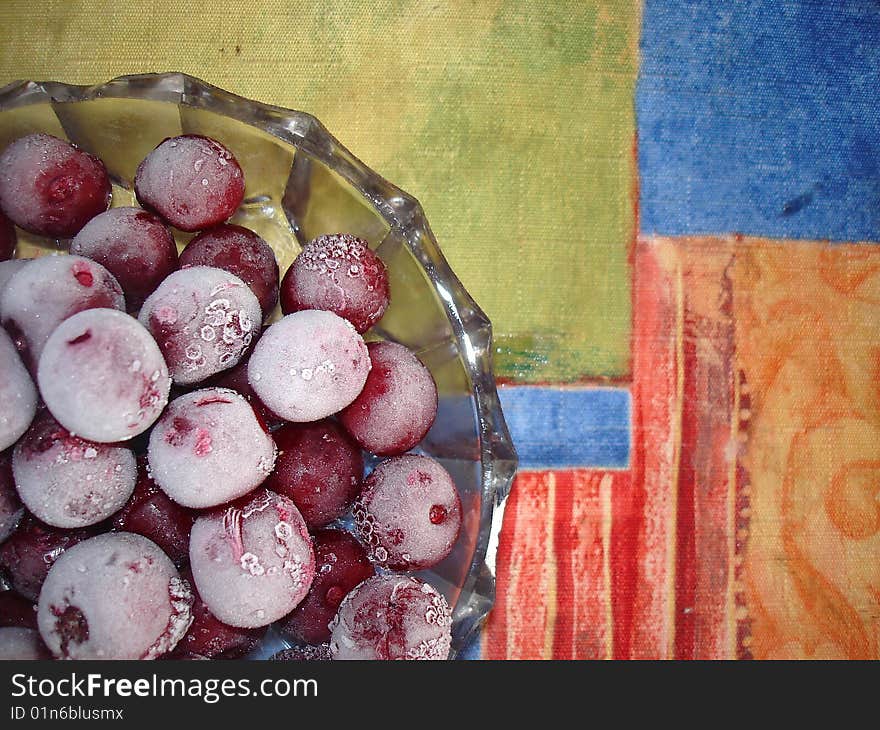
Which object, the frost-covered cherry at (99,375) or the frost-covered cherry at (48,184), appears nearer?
the frost-covered cherry at (99,375)

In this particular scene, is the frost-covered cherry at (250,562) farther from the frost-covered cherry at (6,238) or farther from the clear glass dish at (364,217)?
the frost-covered cherry at (6,238)

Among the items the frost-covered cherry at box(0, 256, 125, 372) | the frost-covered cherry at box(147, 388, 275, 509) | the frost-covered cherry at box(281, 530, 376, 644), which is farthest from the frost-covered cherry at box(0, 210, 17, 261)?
the frost-covered cherry at box(281, 530, 376, 644)

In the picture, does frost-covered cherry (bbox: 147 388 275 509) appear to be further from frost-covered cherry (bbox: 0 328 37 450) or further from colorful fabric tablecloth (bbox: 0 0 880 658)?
colorful fabric tablecloth (bbox: 0 0 880 658)

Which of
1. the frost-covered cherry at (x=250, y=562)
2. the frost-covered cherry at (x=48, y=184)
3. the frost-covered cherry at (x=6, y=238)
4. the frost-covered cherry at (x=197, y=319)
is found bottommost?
the frost-covered cherry at (x=250, y=562)

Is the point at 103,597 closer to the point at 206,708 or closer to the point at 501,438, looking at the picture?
the point at 206,708

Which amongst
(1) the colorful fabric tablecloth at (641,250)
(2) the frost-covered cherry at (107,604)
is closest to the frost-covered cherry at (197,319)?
(2) the frost-covered cherry at (107,604)

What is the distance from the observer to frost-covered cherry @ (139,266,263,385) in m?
0.51

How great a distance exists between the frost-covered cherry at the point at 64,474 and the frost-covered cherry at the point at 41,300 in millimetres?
46

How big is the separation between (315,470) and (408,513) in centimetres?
7

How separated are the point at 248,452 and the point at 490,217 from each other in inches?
13.9

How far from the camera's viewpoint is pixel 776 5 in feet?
2.59

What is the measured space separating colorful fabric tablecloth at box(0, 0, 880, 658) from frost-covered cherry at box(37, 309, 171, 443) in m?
0.33

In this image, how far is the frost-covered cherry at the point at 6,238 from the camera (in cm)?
59

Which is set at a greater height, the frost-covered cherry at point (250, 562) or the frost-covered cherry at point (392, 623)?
the frost-covered cherry at point (250, 562)
